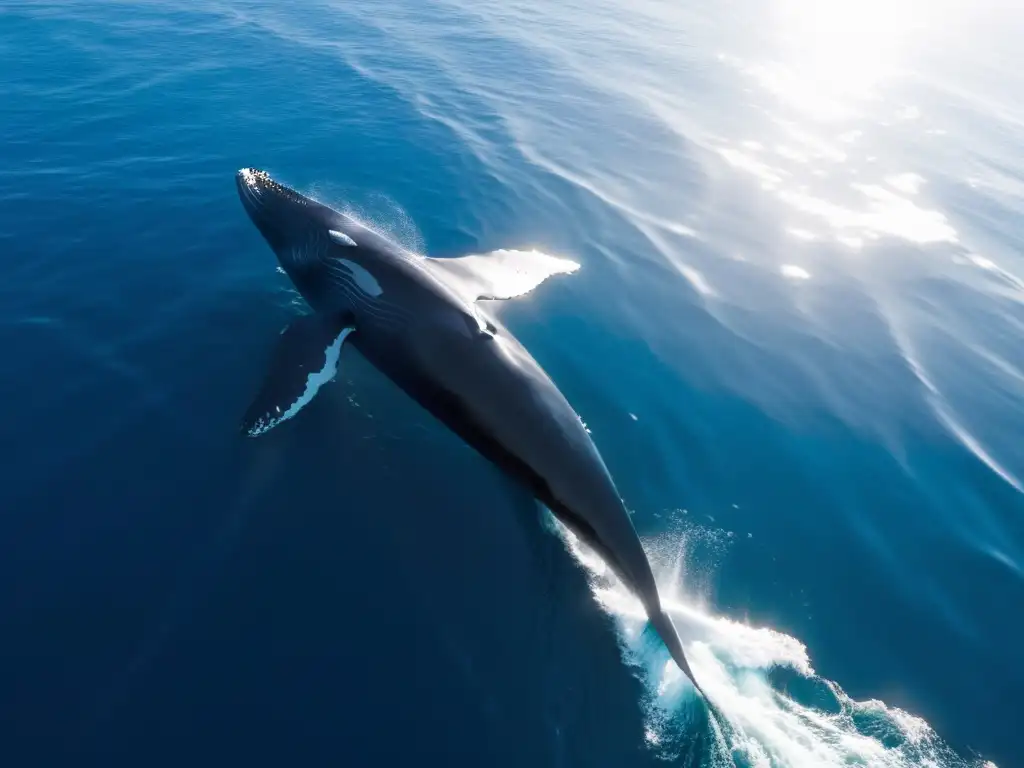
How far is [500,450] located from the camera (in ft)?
33.2

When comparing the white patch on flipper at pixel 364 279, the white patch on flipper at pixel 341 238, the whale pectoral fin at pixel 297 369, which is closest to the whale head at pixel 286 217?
the white patch on flipper at pixel 341 238

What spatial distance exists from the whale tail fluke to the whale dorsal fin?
652 cm

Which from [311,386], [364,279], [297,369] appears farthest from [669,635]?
[364,279]

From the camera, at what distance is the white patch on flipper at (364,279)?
11805 mm

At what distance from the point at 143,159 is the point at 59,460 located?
509 inches

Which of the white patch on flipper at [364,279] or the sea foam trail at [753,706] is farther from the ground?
the white patch on flipper at [364,279]

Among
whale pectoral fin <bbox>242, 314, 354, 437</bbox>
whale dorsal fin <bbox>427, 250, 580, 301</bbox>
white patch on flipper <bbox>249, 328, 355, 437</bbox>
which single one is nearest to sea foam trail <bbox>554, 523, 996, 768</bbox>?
white patch on flipper <bbox>249, 328, 355, 437</bbox>

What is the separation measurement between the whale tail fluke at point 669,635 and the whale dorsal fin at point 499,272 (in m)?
6.52

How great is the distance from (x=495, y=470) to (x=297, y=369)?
3.80m

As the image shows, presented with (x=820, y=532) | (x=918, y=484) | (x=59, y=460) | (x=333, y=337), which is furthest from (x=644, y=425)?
(x=59, y=460)

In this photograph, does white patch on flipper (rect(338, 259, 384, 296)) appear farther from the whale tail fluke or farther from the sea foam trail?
the whale tail fluke

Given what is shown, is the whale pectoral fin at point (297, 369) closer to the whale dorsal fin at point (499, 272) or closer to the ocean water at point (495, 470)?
the ocean water at point (495, 470)

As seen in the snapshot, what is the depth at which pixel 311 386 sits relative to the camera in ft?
37.0

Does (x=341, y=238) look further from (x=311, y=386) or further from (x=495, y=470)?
(x=495, y=470)
